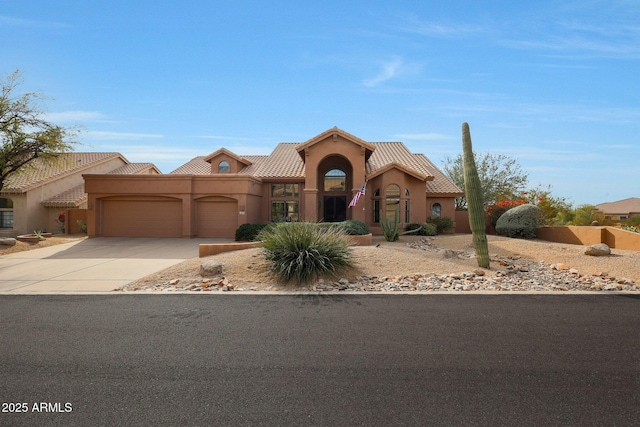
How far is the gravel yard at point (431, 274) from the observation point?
9.07 m

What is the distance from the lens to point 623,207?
163 feet

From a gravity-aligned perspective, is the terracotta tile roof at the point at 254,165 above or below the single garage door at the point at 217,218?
above

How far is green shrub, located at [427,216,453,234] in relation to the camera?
2234cm

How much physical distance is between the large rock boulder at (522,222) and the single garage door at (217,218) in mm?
15589

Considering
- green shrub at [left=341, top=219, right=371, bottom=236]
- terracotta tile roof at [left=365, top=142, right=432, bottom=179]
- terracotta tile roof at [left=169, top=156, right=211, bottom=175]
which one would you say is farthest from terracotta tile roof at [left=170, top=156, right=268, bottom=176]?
green shrub at [left=341, top=219, right=371, bottom=236]

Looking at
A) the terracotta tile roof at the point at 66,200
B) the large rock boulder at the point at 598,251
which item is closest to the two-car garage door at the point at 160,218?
the terracotta tile roof at the point at 66,200

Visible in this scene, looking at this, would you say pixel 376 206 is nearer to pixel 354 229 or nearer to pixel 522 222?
pixel 354 229

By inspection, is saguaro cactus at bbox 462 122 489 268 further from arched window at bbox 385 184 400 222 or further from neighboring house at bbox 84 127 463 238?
arched window at bbox 385 184 400 222

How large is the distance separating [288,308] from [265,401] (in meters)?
3.47

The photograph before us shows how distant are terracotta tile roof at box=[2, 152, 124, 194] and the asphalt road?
2123 centimetres

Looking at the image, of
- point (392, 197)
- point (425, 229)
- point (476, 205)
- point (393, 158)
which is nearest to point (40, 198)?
point (392, 197)

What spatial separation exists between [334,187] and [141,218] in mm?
12470

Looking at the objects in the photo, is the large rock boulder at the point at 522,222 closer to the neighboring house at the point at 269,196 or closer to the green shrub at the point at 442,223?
the green shrub at the point at 442,223

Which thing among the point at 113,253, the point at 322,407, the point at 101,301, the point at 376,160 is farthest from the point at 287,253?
the point at 376,160
